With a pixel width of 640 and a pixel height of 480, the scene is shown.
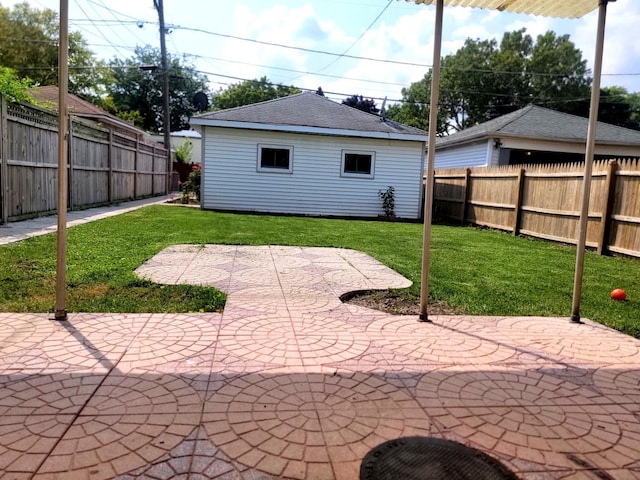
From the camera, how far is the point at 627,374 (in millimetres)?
2928

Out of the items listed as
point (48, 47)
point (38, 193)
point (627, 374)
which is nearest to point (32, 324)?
point (627, 374)

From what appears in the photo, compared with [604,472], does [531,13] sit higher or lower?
higher

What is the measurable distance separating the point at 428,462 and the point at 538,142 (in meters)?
18.8

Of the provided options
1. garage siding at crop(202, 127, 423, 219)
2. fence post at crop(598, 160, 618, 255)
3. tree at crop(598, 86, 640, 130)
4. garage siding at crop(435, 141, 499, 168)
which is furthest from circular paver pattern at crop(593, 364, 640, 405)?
tree at crop(598, 86, 640, 130)

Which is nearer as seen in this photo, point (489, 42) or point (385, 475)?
point (385, 475)

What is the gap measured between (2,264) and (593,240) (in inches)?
401

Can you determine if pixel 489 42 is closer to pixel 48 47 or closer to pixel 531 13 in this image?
pixel 48 47

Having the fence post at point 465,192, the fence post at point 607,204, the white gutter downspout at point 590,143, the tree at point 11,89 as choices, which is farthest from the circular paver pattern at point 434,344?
the fence post at point 465,192

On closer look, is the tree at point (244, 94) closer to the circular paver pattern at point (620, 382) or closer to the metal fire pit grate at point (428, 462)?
the circular paver pattern at point (620, 382)

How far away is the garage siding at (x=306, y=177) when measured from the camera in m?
15.0

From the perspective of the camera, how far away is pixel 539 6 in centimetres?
421

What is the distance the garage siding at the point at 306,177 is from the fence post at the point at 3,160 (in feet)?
22.8

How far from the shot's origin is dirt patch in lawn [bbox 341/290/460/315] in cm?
429

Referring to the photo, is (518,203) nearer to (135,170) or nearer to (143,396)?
(143,396)
